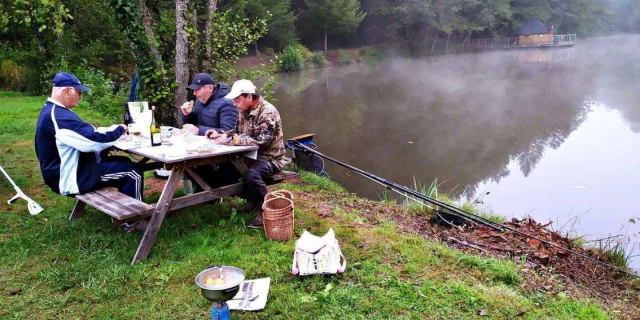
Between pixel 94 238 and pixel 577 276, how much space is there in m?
4.33

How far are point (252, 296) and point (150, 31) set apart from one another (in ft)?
15.5

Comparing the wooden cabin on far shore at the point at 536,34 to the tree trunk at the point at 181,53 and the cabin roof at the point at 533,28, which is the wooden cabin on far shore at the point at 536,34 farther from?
the tree trunk at the point at 181,53

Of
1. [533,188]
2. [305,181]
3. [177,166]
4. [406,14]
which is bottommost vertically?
[533,188]

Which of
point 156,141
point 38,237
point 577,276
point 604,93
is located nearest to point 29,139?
point 38,237

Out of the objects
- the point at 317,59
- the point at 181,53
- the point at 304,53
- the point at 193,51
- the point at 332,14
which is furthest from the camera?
the point at 332,14

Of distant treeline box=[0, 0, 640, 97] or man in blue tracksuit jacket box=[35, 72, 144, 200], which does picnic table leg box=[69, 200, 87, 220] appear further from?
distant treeline box=[0, 0, 640, 97]

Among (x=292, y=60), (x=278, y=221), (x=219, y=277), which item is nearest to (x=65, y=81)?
(x=278, y=221)

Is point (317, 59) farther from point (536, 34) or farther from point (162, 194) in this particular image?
point (162, 194)

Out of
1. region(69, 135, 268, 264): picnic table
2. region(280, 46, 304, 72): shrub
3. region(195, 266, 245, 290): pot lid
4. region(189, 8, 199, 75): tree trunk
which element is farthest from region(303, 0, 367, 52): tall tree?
region(195, 266, 245, 290): pot lid

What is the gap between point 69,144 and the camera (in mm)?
3443

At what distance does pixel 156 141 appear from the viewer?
391 cm

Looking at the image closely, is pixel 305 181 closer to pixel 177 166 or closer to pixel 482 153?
pixel 177 166

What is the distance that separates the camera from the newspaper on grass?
284 cm

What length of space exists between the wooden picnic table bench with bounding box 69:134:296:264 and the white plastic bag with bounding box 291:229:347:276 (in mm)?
1021
